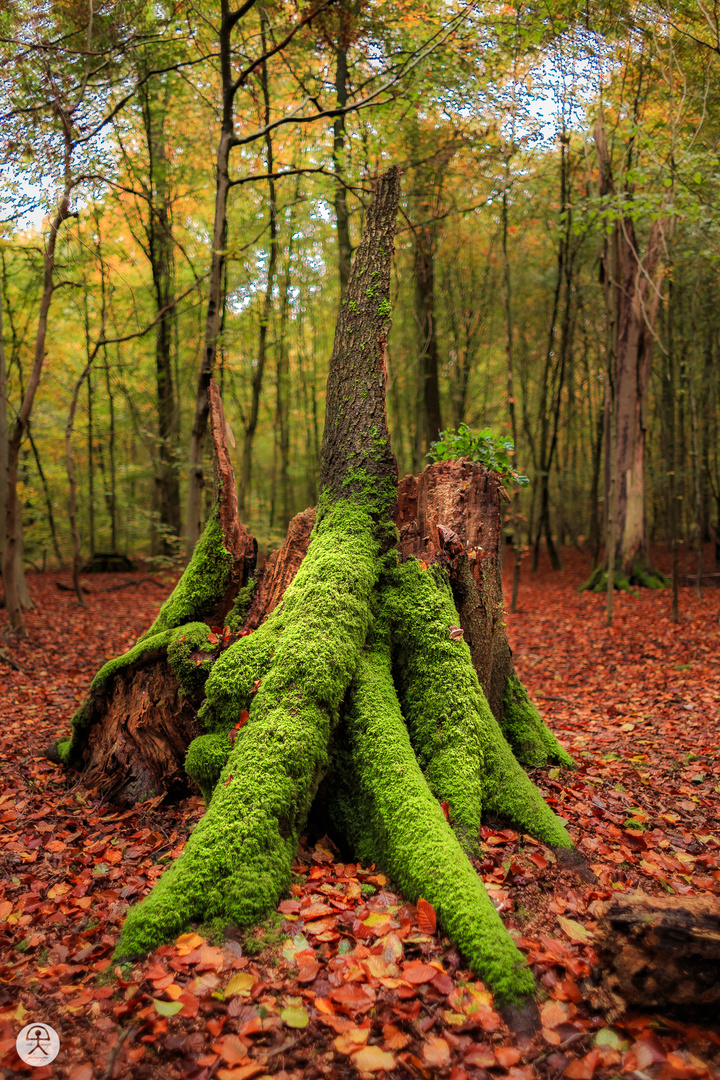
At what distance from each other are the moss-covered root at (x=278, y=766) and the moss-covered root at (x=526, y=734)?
4.75 ft

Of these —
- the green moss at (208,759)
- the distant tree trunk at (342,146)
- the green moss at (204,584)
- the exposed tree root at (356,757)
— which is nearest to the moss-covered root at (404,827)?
the exposed tree root at (356,757)

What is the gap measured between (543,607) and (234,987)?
11787mm

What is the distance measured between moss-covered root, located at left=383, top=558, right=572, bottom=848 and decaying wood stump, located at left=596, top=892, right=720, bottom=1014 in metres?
0.97

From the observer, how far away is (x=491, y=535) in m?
4.22

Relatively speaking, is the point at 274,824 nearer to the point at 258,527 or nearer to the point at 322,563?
the point at 322,563

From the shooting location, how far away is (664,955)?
2.08 meters

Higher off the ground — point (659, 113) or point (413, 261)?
point (413, 261)

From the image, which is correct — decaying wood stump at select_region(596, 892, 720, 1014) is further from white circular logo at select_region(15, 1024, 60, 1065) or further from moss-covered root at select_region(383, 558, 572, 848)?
white circular logo at select_region(15, 1024, 60, 1065)

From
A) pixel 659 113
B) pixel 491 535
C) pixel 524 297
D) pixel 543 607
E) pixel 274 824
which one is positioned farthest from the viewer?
pixel 524 297

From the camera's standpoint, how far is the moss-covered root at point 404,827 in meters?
2.35

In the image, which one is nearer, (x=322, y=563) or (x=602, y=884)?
(x=602, y=884)

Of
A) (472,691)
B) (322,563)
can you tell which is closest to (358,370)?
(322,563)

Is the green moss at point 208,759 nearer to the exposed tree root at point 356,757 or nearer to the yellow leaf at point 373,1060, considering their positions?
the exposed tree root at point 356,757

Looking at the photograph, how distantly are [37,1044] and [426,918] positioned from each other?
153cm
